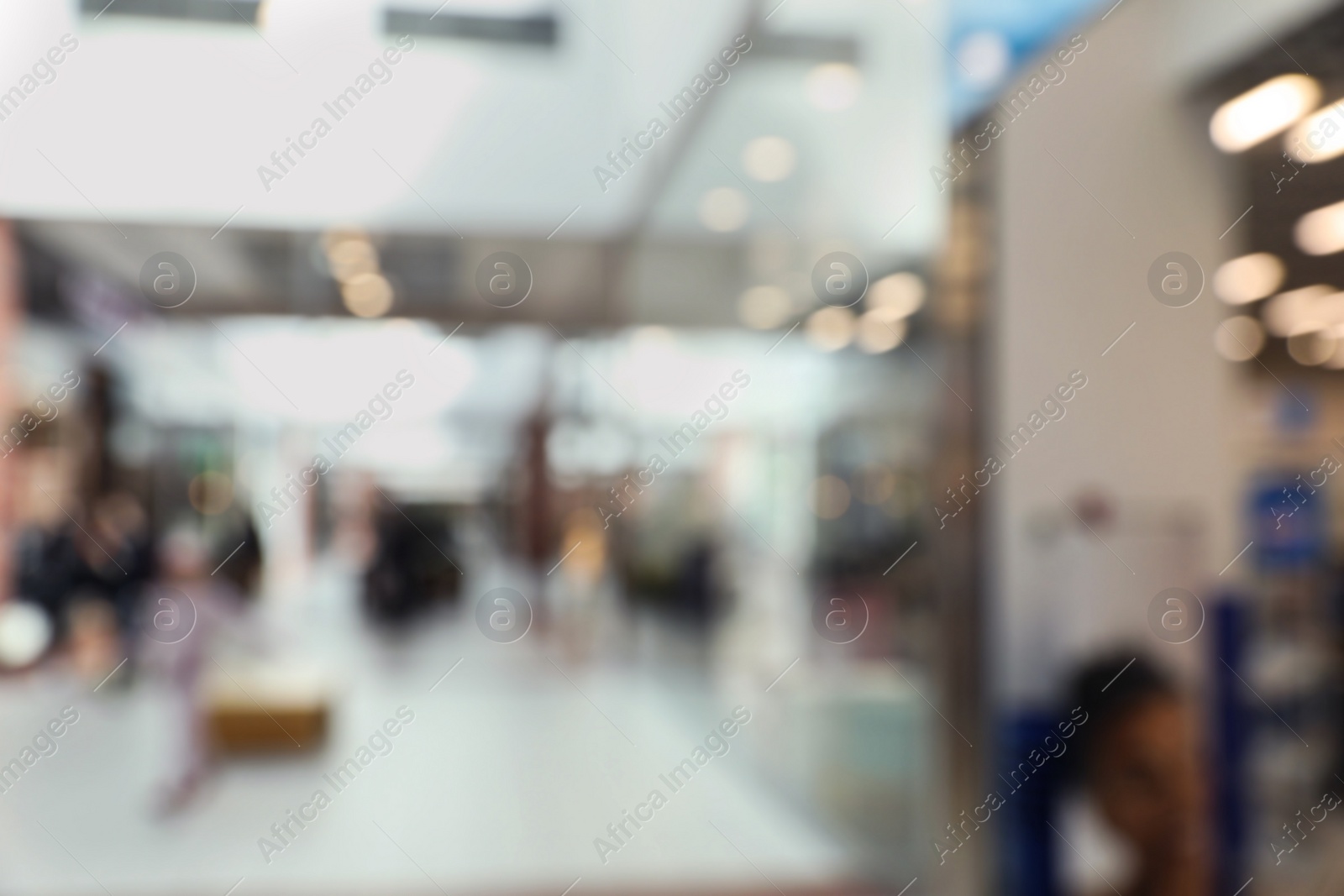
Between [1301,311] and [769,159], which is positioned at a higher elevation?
[769,159]

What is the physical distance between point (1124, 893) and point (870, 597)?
5.19ft

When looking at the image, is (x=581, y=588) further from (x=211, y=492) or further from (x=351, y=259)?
(x=351, y=259)

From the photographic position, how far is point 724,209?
5906 mm

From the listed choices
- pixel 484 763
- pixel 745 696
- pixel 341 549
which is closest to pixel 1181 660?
pixel 745 696

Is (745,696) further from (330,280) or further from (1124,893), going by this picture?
(330,280)

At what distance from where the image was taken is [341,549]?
6.09 m

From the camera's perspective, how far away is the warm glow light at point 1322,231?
3742 millimetres

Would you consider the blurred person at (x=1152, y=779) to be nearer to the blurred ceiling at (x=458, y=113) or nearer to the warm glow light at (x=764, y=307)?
the blurred ceiling at (x=458, y=113)

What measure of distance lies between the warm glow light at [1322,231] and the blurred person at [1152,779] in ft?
5.46

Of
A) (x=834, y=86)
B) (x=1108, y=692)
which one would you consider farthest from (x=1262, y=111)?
(x=1108, y=692)

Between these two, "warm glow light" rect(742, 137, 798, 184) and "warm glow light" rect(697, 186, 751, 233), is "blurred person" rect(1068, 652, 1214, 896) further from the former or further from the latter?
"warm glow light" rect(697, 186, 751, 233)

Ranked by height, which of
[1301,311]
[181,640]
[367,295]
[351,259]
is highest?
[1301,311]

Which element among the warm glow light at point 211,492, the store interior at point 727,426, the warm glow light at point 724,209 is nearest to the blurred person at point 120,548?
the store interior at point 727,426

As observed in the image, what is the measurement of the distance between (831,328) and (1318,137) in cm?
212
